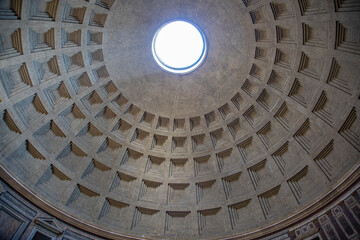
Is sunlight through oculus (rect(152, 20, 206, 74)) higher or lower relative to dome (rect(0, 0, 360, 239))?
higher

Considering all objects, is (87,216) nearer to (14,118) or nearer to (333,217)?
(14,118)

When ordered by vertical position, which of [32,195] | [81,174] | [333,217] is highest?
[81,174]

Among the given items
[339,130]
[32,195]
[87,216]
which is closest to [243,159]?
[339,130]

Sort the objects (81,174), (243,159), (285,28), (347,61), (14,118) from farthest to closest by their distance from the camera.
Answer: (243,159), (81,174), (285,28), (14,118), (347,61)

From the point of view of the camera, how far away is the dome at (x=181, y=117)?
45.1 ft

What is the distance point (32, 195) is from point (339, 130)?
56.1 feet

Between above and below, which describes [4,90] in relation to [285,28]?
below

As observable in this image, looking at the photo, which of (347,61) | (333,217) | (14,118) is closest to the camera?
(333,217)

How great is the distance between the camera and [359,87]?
1289cm

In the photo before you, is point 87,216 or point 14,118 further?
point 87,216

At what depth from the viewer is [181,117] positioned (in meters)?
20.3

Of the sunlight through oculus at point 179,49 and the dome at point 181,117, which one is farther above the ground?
the sunlight through oculus at point 179,49

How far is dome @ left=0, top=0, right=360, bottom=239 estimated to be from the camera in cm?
1373

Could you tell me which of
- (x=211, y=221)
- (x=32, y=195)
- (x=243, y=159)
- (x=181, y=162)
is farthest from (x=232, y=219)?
(x=32, y=195)
